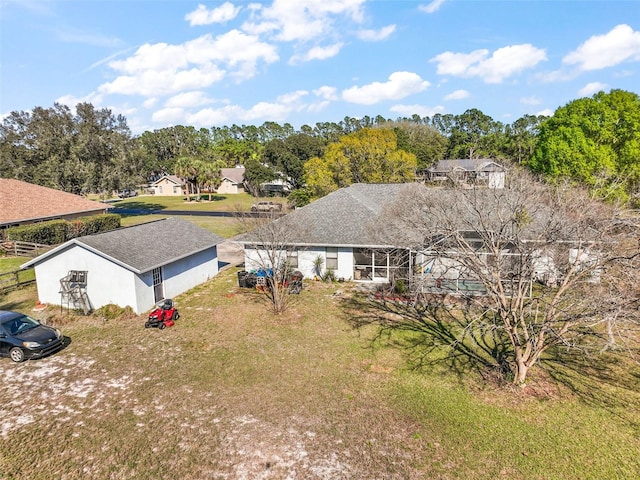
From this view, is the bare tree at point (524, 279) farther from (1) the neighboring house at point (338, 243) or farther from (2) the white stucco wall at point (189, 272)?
(2) the white stucco wall at point (189, 272)

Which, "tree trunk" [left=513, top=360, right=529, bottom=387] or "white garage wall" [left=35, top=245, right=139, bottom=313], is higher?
"white garage wall" [left=35, top=245, right=139, bottom=313]

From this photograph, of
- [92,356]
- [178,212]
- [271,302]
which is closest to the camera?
[92,356]

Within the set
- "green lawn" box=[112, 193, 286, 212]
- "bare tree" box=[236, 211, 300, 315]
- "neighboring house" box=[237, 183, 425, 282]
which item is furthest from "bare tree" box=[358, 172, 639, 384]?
"green lawn" box=[112, 193, 286, 212]

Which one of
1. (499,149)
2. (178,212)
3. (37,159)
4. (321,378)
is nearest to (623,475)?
(321,378)

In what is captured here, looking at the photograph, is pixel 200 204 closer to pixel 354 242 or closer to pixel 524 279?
pixel 354 242

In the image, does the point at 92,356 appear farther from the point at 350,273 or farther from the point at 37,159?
the point at 37,159

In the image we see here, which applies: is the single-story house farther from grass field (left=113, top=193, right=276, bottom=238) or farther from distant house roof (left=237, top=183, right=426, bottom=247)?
grass field (left=113, top=193, right=276, bottom=238)

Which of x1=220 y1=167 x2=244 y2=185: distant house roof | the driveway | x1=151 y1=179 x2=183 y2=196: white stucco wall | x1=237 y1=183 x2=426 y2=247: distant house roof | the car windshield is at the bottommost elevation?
the driveway
